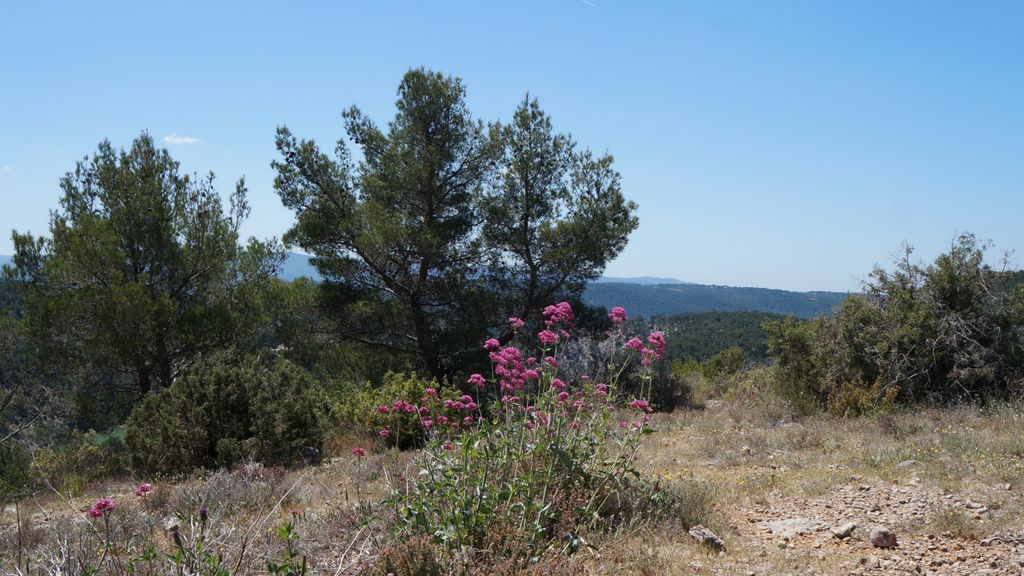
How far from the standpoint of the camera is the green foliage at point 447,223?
12719 mm

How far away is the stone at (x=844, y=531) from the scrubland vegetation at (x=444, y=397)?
0.11 metres

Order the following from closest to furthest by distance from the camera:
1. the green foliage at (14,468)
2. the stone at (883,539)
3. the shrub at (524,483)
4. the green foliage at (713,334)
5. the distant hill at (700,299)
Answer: the shrub at (524,483)
the stone at (883,539)
the green foliage at (14,468)
the green foliage at (713,334)
the distant hill at (700,299)

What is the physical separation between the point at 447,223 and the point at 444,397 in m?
4.94

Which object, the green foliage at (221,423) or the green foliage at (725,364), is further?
the green foliage at (725,364)

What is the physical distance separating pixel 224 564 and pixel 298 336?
10673 mm

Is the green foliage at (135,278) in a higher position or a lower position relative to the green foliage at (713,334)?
higher

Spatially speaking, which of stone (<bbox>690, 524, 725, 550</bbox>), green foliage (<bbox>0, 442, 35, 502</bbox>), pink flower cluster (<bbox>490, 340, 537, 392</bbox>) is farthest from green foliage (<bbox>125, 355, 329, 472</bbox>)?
stone (<bbox>690, 524, 725, 550</bbox>)

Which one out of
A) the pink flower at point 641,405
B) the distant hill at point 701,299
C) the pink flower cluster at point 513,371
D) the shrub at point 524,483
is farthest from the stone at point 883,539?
the distant hill at point 701,299

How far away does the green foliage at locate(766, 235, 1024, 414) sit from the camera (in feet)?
27.5

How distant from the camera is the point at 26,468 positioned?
970 centimetres

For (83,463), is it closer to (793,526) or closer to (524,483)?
(524,483)

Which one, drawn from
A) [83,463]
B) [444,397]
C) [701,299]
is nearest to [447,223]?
[444,397]

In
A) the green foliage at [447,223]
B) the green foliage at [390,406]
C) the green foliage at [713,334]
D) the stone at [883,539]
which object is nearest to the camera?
the stone at [883,539]

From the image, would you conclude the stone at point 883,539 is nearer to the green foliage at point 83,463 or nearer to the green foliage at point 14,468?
the green foliage at point 83,463
